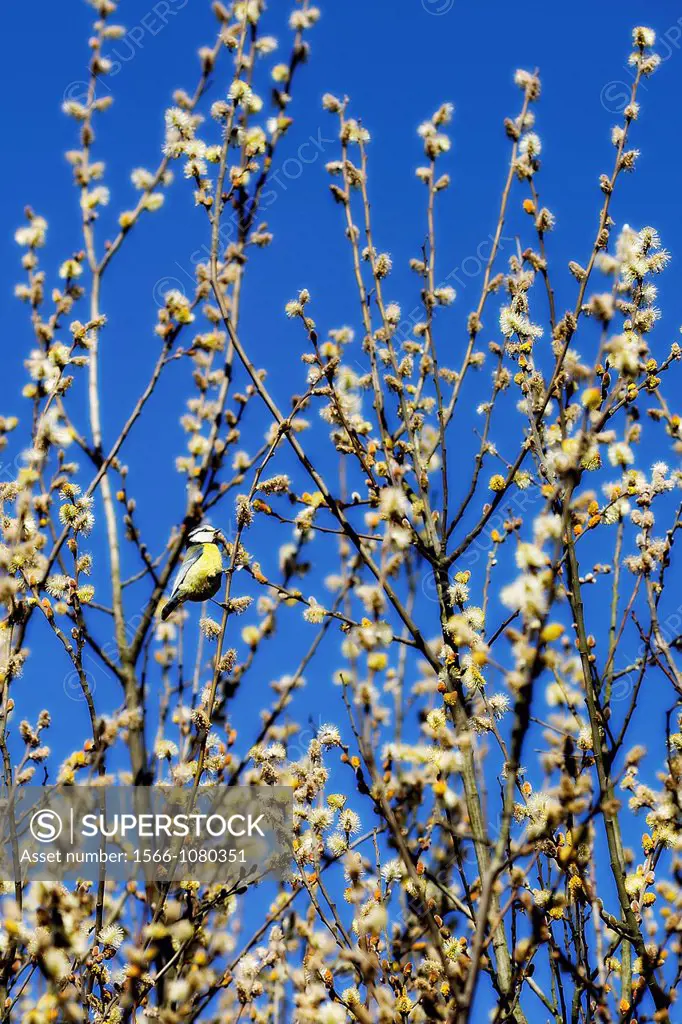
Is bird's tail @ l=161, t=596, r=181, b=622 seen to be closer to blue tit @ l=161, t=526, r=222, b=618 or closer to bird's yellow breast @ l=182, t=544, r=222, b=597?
blue tit @ l=161, t=526, r=222, b=618

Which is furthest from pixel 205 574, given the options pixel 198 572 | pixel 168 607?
pixel 168 607

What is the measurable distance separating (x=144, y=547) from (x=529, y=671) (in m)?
2.67

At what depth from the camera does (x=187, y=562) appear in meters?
4.84

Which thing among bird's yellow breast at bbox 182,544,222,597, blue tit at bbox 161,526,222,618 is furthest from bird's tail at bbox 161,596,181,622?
bird's yellow breast at bbox 182,544,222,597

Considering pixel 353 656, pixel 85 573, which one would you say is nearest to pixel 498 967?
pixel 353 656

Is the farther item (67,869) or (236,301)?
(236,301)

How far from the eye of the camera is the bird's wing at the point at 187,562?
178 inches

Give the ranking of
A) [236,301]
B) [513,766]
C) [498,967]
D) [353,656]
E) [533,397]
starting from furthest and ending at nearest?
[236,301]
[533,397]
[498,967]
[353,656]
[513,766]

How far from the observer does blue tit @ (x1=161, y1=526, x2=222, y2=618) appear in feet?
15.0

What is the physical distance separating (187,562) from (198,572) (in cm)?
8

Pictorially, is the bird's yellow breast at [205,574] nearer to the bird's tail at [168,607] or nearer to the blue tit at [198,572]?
the blue tit at [198,572]

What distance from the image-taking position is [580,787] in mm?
2082

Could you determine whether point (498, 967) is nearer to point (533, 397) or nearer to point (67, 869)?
point (67, 869)

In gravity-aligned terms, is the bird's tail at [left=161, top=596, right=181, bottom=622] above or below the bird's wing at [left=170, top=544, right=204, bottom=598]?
below
